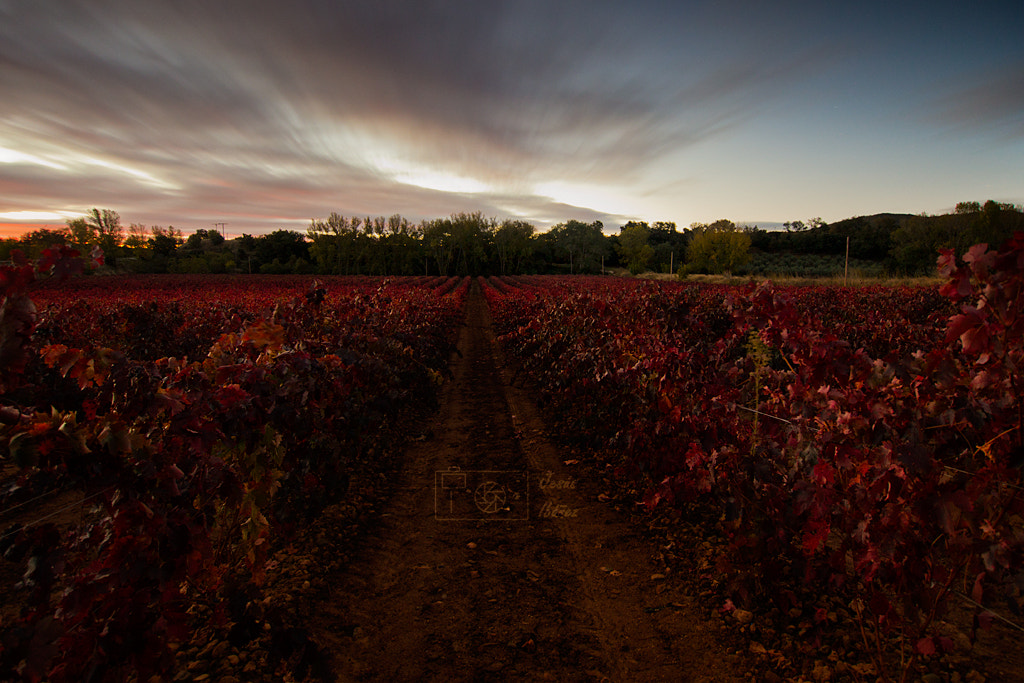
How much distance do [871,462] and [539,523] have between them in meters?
2.84

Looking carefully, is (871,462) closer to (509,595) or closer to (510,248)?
(509,595)

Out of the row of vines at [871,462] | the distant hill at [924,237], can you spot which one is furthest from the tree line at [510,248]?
the row of vines at [871,462]

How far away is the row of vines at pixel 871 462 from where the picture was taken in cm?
190

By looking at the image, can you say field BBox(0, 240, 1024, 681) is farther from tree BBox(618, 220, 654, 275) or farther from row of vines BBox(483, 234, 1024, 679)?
tree BBox(618, 220, 654, 275)

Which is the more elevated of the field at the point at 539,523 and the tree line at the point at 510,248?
the tree line at the point at 510,248


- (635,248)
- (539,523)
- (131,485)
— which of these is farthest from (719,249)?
(131,485)

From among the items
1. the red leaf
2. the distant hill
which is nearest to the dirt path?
the red leaf

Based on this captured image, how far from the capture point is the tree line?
73.7m

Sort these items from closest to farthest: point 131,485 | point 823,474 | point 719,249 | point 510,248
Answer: point 131,485
point 823,474
point 719,249
point 510,248

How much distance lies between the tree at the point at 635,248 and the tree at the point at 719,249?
30.1ft

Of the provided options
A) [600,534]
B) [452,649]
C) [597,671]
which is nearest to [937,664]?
[597,671]

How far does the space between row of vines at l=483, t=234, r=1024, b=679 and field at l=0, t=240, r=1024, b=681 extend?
19 millimetres

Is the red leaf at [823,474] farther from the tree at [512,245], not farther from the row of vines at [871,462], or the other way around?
the tree at [512,245]

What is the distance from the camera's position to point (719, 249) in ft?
296
